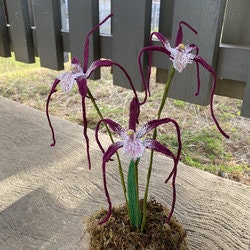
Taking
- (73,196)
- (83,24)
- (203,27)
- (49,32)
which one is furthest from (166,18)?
(73,196)

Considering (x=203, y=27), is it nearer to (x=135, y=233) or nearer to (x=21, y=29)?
(x=135, y=233)

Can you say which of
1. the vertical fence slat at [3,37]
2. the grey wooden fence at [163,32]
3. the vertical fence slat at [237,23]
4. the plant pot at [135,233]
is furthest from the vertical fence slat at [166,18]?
the vertical fence slat at [3,37]

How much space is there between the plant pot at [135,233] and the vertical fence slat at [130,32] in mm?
590

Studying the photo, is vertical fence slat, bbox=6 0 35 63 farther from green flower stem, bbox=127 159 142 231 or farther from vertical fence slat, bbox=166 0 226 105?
green flower stem, bbox=127 159 142 231

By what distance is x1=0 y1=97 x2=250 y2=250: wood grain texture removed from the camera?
68 cm

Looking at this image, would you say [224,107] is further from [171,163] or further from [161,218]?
[161,218]

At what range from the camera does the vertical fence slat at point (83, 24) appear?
1.06m

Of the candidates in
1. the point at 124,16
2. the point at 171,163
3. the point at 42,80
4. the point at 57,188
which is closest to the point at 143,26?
the point at 124,16

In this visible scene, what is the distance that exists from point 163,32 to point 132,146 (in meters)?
0.76

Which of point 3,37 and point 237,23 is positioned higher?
point 237,23

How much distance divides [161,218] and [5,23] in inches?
48.1

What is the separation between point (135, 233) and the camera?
1.77 ft

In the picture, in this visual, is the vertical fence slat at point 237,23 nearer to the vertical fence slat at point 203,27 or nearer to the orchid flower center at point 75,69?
the vertical fence slat at point 203,27

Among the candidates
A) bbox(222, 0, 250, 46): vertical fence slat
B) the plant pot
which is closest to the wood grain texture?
the plant pot
